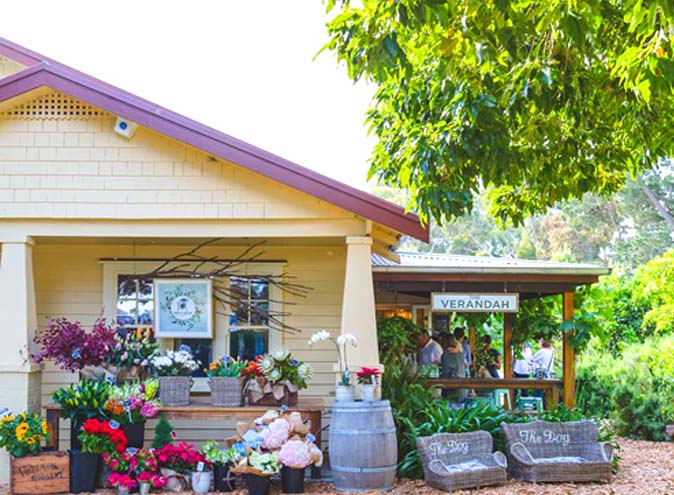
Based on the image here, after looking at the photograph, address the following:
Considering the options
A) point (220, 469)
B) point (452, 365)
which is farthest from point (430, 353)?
point (220, 469)

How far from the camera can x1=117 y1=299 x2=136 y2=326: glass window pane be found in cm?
1082

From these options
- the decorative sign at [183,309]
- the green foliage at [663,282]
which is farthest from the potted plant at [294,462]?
the green foliage at [663,282]

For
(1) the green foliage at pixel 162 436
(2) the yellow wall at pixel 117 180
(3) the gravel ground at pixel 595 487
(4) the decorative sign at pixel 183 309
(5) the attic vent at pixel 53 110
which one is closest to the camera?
(3) the gravel ground at pixel 595 487

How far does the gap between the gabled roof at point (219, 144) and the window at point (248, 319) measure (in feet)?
7.43

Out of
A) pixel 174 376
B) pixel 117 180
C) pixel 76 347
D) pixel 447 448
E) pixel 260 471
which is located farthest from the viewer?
pixel 117 180

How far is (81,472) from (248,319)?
305cm

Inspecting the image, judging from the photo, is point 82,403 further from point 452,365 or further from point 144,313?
point 452,365

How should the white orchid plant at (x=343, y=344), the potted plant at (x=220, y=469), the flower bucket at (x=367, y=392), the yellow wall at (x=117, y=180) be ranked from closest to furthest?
the potted plant at (x=220, y=469), the flower bucket at (x=367, y=392), the white orchid plant at (x=343, y=344), the yellow wall at (x=117, y=180)

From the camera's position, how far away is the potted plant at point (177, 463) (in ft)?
28.3

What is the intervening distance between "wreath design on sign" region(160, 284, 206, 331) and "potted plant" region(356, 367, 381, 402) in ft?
8.66

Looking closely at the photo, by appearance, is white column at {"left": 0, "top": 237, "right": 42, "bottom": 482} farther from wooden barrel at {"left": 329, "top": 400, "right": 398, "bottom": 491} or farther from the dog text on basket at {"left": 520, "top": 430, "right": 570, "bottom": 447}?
the dog text on basket at {"left": 520, "top": 430, "right": 570, "bottom": 447}

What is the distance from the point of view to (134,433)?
8.83 meters

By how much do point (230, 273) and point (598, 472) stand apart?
4.98 meters

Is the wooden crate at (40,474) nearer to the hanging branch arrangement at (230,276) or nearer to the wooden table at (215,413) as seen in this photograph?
the wooden table at (215,413)
